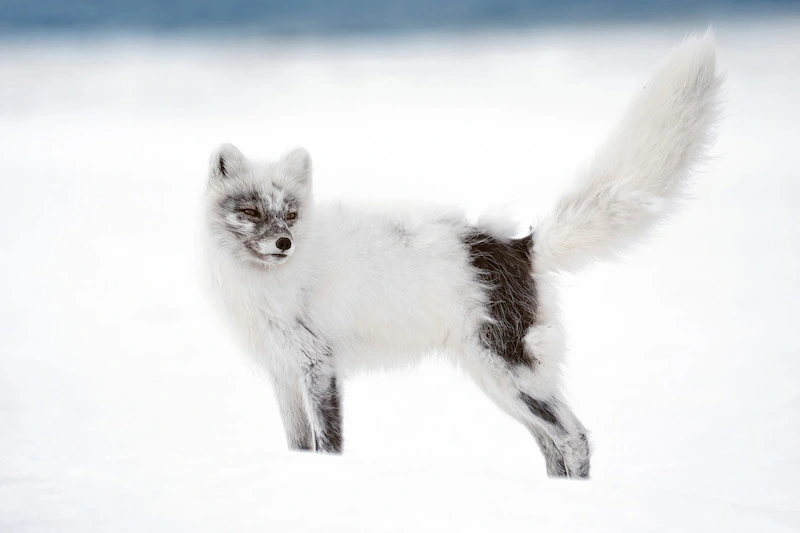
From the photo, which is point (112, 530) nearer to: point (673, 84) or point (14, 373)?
point (673, 84)

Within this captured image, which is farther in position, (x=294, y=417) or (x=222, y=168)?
(x=294, y=417)

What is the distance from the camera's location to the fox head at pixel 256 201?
296cm

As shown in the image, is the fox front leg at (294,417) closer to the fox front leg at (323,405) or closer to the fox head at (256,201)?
the fox front leg at (323,405)

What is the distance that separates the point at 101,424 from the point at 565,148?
7718 millimetres

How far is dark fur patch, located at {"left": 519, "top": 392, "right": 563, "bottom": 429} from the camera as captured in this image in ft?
10.1

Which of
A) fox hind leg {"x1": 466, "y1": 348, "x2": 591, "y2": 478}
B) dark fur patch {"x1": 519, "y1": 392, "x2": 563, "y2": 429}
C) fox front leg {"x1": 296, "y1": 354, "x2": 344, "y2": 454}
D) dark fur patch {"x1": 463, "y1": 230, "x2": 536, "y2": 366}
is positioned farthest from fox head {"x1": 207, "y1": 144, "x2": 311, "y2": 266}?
dark fur patch {"x1": 519, "y1": 392, "x2": 563, "y2": 429}

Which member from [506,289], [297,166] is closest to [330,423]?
[506,289]

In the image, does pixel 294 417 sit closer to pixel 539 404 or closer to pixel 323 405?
pixel 323 405

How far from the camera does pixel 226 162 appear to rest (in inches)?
119

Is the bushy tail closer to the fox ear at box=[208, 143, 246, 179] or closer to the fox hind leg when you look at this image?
the fox hind leg

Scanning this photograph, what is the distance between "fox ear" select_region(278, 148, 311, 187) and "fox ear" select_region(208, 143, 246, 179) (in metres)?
0.16

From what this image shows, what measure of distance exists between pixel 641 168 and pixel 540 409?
0.97m

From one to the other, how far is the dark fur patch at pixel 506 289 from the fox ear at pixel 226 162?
2.98ft

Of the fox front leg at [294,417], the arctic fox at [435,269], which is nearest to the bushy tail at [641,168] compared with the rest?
the arctic fox at [435,269]
